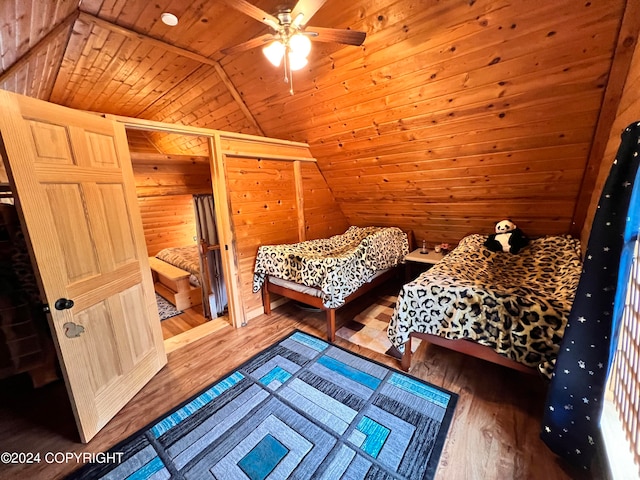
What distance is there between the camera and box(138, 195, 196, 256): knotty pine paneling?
→ 181 inches

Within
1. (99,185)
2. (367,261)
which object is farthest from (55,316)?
(367,261)

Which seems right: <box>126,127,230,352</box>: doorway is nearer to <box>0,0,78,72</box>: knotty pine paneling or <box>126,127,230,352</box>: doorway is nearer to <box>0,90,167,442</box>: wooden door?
<box>0,90,167,442</box>: wooden door

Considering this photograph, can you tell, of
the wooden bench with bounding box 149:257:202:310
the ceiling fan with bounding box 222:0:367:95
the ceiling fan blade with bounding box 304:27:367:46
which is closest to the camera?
the ceiling fan with bounding box 222:0:367:95

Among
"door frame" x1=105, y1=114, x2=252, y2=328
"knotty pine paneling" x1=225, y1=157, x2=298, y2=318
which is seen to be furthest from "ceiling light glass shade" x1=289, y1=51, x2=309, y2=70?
"knotty pine paneling" x1=225, y1=157, x2=298, y2=318

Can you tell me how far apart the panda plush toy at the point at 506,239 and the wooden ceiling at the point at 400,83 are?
0.51 ft

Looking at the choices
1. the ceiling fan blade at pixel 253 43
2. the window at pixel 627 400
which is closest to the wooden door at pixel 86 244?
the ceiling fan blade at pixel 253 43

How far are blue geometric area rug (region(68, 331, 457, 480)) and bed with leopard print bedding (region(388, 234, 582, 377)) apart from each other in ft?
1.43

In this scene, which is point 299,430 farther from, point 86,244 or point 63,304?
point 86,244

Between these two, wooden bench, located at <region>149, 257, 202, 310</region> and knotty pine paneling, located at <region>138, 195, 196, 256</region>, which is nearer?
wooden bench, located at <region>149, 257, 202, 310</region>

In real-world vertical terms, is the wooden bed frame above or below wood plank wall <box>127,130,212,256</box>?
below

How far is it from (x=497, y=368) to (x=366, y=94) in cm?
257

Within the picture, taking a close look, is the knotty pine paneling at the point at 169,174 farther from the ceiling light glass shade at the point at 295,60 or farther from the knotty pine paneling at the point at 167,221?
the ceiling light glass shade at the point at 295,60

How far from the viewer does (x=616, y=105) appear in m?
1.69

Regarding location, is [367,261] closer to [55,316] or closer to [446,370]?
[446,370]
